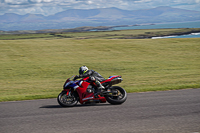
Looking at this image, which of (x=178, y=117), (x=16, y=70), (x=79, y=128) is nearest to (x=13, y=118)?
(x=79, y=128)

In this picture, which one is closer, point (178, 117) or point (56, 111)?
point (178, 117)

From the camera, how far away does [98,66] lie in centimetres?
2478

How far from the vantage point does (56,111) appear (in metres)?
8.55

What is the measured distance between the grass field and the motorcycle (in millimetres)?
3119

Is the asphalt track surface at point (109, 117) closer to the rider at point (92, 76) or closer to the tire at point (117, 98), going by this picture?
the tire at point (117, 98)

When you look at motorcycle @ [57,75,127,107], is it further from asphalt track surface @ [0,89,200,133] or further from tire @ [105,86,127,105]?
asphalt track surface @ [0,89,200,133]

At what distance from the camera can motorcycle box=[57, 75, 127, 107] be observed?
9273mm

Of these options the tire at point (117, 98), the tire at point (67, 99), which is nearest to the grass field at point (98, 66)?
the tire at point (67, 99)

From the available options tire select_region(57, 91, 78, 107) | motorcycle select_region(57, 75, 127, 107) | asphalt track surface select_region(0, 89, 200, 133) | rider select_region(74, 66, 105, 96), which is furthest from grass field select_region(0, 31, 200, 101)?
rider select_region(74, 66, 105, 96)

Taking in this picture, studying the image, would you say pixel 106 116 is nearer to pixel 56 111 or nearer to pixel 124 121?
pixel 124 121

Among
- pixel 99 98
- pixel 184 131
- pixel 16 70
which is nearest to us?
pixel 184 131

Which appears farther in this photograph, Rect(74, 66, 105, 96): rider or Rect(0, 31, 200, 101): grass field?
Rect(0, 31, 200, 101): grass field

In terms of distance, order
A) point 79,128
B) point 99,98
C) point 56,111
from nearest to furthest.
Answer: point 79,128 → point 56,111 → point 99,98

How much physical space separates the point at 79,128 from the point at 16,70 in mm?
18335
